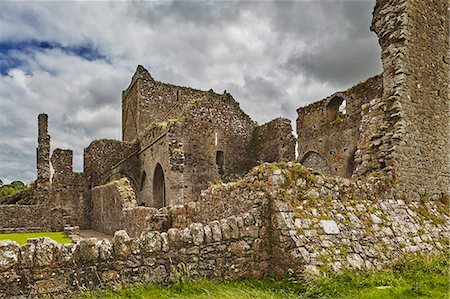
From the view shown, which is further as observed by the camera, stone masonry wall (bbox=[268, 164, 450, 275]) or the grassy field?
stone masonry wall (bbox=[268, 164, 450, 275])

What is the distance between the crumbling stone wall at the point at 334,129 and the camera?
21047 mm

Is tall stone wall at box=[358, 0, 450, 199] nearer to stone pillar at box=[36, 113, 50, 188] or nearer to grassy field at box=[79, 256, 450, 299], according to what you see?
grassy field at box=[79, 256, 450, 299]

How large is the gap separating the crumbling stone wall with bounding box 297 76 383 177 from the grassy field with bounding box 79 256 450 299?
48.4 ft

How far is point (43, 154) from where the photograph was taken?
2909 cm

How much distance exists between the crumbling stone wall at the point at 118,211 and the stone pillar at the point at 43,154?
615 cm

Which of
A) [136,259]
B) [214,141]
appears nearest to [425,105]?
[136,259]

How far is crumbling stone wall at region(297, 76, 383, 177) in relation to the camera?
2105cm

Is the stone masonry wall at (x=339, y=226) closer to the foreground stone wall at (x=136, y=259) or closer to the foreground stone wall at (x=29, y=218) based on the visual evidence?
the foreground stone wall at (x=136, y=259)

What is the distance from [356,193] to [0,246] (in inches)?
250

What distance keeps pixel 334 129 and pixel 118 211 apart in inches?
510

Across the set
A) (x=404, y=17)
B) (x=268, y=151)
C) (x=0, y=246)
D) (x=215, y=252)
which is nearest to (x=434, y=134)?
(x=404, y=17)

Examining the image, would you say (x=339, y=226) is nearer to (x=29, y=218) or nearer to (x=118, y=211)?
(x=118, y=211)

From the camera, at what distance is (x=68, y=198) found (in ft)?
87.2

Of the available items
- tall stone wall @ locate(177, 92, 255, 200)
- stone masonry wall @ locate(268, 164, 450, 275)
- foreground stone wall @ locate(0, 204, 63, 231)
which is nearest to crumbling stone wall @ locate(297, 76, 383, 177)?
tall stone wall @ locate(177, 92, 255, 200)
